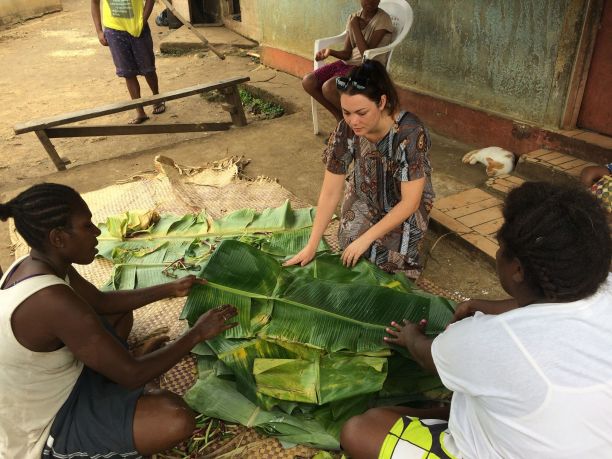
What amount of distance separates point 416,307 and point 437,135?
2748mm

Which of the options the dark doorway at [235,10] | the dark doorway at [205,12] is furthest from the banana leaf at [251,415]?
the dark doorway at [205,12]

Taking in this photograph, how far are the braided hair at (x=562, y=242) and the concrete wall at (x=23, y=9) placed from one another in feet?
48.4

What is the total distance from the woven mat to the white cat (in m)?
1.32

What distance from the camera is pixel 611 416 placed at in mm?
1051

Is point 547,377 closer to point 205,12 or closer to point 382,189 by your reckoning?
point 382,189

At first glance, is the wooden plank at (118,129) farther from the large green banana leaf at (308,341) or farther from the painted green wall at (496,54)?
the large green banana leaf at (308,341)

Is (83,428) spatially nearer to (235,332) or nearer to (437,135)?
(235,332)

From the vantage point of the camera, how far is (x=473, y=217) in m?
3.09

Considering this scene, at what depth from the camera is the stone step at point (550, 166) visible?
3.18 meters

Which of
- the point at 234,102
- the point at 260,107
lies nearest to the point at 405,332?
the point at 234,102

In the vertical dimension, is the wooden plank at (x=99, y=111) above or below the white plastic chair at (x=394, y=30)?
below

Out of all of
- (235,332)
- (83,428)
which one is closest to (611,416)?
(235,332)

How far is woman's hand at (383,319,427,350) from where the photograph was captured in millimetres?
1736

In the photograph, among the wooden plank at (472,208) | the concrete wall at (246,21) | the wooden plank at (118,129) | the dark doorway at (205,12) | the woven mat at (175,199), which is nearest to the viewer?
the woven mat at (175,199)
